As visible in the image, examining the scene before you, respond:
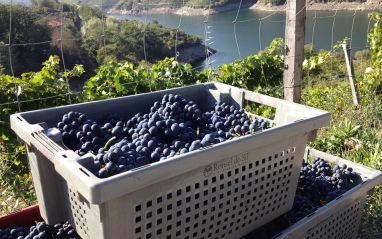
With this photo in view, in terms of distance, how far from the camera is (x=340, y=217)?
1958mm

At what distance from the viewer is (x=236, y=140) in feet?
4.34

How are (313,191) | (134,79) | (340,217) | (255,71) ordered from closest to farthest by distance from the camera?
(340,217), (313,191), (134,79), (255,71)

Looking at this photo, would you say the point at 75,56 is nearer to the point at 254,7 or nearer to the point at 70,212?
the point at 254,7

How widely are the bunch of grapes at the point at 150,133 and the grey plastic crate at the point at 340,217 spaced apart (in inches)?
21.2

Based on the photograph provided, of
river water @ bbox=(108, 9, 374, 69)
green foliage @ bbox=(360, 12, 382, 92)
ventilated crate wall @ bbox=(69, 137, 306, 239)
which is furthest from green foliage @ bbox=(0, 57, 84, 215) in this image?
green foliage @ bbox=(360, 12, 382, 92)

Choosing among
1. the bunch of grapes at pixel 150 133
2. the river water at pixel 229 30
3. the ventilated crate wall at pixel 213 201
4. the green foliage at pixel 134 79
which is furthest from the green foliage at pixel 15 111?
the ventilated crate wall at pixel 213 201

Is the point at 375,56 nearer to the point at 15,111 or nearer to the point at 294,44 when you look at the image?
the point at 294,44

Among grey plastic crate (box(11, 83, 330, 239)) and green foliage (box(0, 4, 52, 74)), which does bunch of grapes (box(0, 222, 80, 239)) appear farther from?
green foliage (box(0, 4, 52, 74))

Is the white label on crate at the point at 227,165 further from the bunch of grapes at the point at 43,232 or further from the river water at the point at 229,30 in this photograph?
the river water at the point at 229,30

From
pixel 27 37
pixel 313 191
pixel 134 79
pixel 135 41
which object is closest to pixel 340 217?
pixel 313 191

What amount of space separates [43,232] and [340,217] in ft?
5.17

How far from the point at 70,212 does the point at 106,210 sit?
0.38 metres

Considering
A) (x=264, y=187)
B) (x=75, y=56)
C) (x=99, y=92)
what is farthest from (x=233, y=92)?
(x=75, y=56)

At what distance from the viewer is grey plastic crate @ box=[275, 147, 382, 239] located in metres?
1.70
